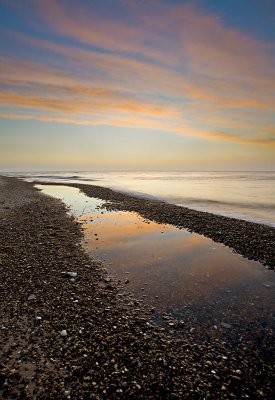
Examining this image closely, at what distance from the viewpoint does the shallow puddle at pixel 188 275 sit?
7898 millimetres

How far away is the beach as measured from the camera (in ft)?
16.0

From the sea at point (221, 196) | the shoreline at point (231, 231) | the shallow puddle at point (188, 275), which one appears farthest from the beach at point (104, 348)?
the sea at point (221, 196)

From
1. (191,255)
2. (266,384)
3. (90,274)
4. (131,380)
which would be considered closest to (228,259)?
(191,255)

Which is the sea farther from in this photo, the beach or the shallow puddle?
the beach

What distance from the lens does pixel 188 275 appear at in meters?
10.6

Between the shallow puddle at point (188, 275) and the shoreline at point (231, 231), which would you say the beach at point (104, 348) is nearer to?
the shallow puddle at point (188, 275)

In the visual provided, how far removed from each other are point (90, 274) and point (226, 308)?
504cm

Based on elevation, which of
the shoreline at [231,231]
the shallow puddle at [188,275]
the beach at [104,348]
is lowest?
the beach at [104,348]

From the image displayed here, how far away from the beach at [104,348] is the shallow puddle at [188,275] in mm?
633

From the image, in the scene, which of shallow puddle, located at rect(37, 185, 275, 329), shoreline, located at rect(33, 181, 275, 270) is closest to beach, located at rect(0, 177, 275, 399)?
shallow puddle, located at rect(37, 185, 275, 329)

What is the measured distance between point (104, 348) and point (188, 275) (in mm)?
5463

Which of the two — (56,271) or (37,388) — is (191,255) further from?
(37,388)

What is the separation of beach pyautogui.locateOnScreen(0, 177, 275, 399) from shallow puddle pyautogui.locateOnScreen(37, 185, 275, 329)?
63cm

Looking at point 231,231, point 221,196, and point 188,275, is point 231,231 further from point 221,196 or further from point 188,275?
point 221,196
